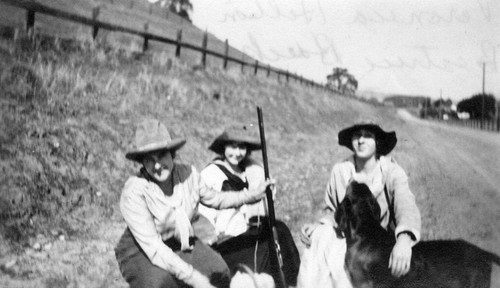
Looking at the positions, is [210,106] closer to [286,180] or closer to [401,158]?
[286,180]

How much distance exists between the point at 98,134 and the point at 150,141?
1966 millimetres

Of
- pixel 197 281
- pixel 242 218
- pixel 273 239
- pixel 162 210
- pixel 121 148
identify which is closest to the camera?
pixel 197 281

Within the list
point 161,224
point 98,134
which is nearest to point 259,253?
point 161,224

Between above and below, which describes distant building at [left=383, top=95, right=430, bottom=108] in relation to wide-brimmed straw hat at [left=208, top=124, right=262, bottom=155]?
above

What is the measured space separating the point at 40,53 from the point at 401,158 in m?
3.43

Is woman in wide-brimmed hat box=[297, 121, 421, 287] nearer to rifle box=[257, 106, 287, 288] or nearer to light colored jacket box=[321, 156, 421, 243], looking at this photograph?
light colored jacket box=[321, 156, 421, 243]

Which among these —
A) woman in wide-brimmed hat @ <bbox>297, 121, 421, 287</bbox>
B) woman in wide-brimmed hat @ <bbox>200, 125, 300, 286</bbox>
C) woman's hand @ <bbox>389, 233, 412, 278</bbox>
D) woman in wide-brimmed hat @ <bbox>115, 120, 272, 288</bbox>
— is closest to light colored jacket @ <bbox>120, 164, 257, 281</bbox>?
woman in wide-brimmed hat @ <bbox>115, 120, 272, 288</bbox>

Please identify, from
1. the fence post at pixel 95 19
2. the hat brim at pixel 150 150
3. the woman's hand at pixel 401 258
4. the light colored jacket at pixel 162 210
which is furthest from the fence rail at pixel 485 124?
the fence post at pixel 95 19

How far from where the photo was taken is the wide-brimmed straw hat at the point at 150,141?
7.21ft

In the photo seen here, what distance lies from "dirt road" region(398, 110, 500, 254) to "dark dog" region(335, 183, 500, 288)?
80 cm

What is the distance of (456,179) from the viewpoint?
3947 mm

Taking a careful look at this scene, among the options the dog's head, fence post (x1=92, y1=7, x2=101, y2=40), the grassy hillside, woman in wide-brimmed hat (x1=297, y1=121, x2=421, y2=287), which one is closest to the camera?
woman in wide-brimmed hat (x1=297, y1=121, x2=421, y2=287)

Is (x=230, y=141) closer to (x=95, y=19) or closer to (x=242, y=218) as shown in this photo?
(x=242, y=218)

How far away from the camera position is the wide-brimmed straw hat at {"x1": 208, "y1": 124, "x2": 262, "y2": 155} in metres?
2.84
